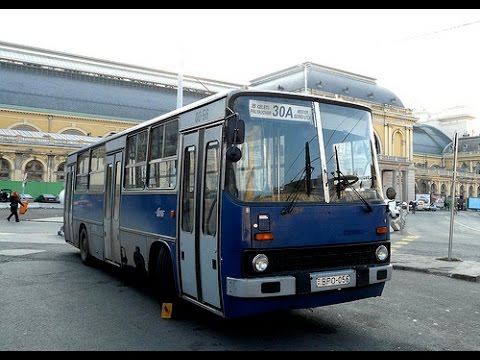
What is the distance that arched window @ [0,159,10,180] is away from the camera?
59969 mm

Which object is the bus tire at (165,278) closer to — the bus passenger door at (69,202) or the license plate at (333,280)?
the license plate at (333,280)

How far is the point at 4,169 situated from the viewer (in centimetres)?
6038

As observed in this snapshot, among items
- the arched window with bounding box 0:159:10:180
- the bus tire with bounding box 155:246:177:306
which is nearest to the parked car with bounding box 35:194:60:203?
the arched window with bounding box 0:159:10:180

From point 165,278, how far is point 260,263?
221 centimetres

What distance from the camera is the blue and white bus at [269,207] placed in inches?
214

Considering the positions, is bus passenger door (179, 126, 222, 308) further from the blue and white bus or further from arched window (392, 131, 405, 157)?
arched window (392, 131, 405, 157)

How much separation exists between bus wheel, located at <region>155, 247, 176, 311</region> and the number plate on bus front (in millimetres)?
2252

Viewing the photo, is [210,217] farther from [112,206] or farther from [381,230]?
[112,206]

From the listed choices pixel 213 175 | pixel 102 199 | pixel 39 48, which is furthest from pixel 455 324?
pixel 39 48

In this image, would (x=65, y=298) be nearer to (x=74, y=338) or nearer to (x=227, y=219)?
(x=74, y=338)

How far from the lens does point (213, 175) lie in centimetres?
595

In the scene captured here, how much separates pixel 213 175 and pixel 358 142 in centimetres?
201

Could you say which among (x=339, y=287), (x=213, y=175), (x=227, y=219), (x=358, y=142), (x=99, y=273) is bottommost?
(x=99, y=273)

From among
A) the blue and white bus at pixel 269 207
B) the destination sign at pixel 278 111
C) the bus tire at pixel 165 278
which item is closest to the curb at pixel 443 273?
the blue and white bus at pixel 269 207
